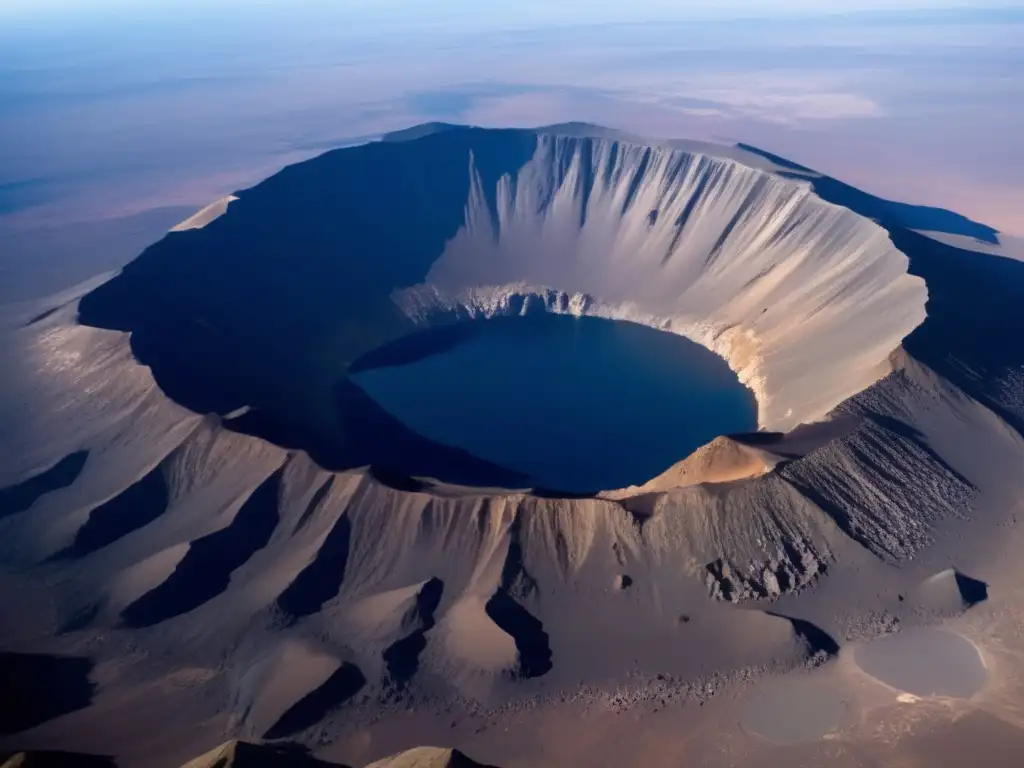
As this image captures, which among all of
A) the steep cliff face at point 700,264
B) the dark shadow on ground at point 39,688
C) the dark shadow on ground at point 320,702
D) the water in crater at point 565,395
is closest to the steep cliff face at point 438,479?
the dark shadow on ground at point 320,702

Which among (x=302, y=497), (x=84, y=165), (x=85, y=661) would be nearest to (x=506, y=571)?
(x=302, y=497)

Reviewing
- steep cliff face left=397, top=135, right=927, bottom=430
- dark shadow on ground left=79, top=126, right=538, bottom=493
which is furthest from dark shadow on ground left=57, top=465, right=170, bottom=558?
steep cliff face left=397, top=135, right=927, bottom=430

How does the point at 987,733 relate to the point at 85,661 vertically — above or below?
above

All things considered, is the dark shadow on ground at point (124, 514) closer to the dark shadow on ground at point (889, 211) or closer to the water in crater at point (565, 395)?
the water in crater at point (565, 395)

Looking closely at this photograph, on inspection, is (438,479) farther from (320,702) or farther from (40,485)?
(40,485)

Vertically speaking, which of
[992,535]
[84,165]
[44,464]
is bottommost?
[84,165]

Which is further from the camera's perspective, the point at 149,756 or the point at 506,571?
the point at 506,571

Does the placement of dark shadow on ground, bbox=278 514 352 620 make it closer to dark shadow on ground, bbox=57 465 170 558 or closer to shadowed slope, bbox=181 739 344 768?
dark shadow on ground, bbox=57 465 170 558

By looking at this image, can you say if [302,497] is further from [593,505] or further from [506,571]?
[593,505]
